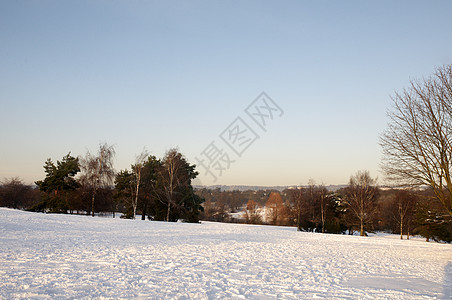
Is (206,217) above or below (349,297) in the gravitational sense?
below

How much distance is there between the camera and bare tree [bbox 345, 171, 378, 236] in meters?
37.0

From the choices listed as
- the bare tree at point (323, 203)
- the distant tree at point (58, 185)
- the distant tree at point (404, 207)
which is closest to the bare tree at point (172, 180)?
the distant tree at point (58, 185)

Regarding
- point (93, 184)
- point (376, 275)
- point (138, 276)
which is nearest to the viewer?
point (138, 276)

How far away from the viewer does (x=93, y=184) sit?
3173 centimetres

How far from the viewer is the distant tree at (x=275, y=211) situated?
72.0 m

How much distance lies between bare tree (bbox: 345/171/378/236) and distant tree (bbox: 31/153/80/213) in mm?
37175

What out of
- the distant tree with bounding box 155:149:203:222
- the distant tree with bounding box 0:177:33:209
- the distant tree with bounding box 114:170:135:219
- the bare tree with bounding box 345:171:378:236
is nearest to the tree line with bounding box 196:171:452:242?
the bare tree with bounding box 345:171:378:236

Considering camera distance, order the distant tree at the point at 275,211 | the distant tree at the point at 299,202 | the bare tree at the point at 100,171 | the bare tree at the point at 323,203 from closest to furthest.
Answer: the bare tree at the point at 100,171 → the bare tree at the point at 323,203 → the distant tree at the point at 299,202 → the distant tree at the point at 275,211

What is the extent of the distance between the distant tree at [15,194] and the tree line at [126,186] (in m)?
18.7

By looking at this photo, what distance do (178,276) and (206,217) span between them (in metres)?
63.1

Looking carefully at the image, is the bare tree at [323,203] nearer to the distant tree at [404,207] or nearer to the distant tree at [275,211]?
the distant tree at [404,207]

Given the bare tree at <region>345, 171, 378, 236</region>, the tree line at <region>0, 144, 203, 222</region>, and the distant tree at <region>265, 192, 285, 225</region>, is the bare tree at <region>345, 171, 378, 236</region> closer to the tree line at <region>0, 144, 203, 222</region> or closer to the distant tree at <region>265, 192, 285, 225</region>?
the tree line at <region>0, 144, 203, 222</region>

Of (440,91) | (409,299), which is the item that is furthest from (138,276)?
(440,91)

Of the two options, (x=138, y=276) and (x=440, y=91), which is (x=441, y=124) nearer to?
(x=440, y=91)
